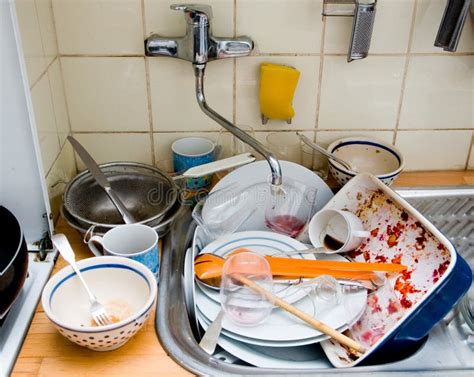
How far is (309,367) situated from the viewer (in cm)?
81

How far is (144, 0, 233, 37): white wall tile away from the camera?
101cm

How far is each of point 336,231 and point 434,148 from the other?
35 cm

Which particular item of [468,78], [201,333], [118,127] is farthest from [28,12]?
[468,78]

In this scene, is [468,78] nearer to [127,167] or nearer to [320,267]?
[320,267]

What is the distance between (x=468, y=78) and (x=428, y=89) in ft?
0.27

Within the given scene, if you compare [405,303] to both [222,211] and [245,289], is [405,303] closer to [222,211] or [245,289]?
[245,289]

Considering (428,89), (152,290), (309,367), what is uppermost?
(428,89)

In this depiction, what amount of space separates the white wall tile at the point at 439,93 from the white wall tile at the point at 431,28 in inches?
0.8

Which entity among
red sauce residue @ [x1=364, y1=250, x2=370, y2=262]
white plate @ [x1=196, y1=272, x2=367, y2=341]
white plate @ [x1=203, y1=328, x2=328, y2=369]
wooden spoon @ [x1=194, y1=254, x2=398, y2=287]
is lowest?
white plate @ [x1=203, y1=328, x2=328, y2=369]

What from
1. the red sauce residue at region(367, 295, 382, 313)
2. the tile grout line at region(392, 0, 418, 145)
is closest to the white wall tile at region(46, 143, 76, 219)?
the red sauce residue at region(367, 295, 382, 313)

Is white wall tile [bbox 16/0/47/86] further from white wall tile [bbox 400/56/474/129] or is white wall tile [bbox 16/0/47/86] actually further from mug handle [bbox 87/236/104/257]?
white wall tile [bbox 400/56/474/129]

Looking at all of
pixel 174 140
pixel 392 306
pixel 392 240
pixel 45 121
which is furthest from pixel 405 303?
pixel 45 121

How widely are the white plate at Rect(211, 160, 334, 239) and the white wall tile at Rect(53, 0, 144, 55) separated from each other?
30 centimetres

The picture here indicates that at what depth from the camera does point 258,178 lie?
1.05 meters
